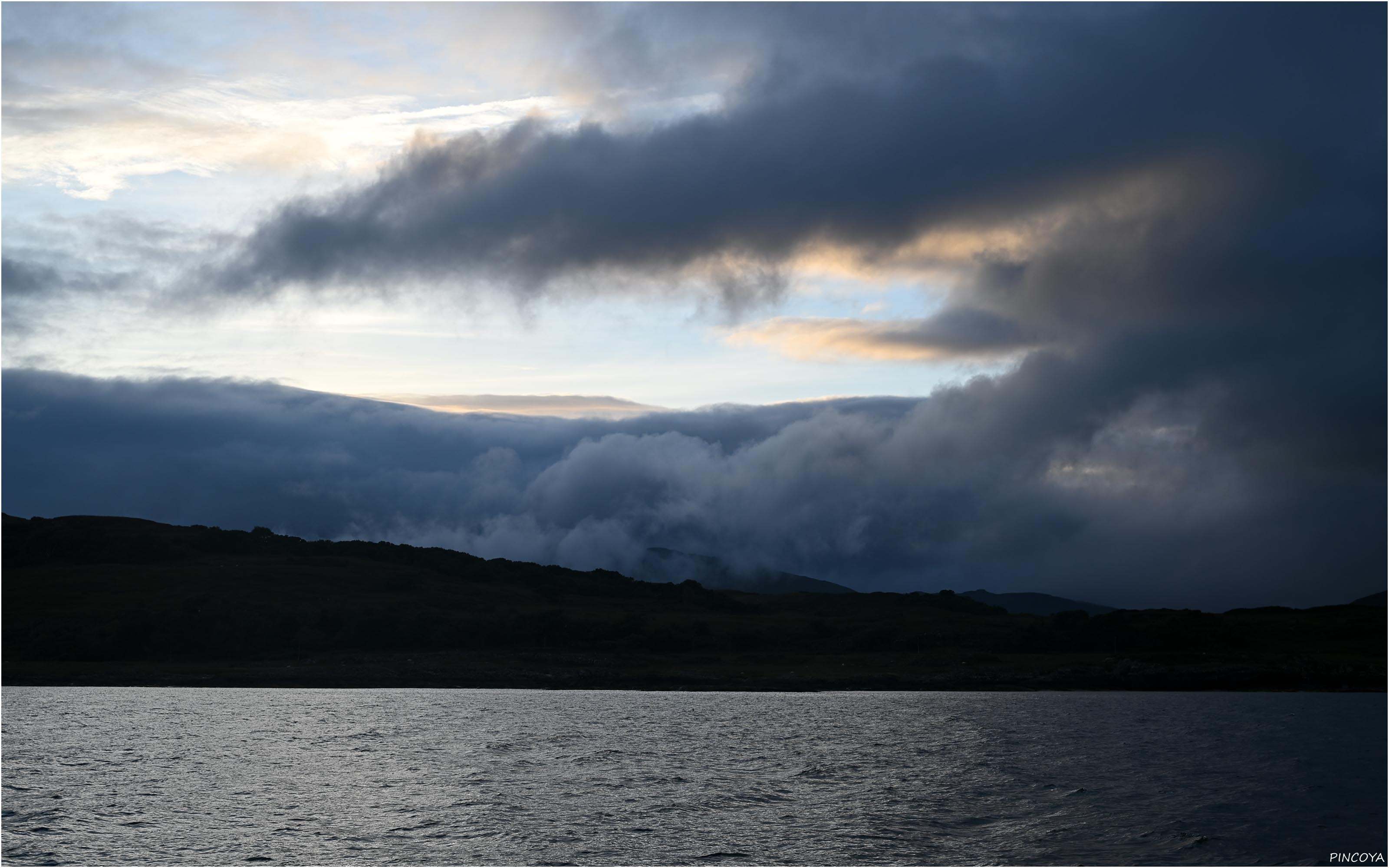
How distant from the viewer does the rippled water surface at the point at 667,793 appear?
201ft

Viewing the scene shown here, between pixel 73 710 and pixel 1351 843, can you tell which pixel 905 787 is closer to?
pixel 1351 843

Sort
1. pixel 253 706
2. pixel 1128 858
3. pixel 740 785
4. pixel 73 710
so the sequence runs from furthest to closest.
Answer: pixel 253 706 < pixel 73 710 < pixel 740 785 < pixel 1128 858

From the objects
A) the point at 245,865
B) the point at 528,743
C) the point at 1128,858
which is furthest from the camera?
the point at 528,743

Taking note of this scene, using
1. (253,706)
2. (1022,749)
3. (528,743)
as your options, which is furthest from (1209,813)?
(253,706)

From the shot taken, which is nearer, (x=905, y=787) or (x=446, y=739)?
(x=905, y=787)

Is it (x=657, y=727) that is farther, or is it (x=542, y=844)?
(x=657, y=727)

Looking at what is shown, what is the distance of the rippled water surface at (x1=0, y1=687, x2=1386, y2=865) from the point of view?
61.2 meters

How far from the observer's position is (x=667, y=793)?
267 feet

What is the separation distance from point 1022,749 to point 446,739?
62931mm

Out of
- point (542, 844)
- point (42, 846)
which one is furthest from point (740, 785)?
point (42, 846)

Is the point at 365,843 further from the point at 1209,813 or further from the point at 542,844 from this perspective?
the point at 1209,813

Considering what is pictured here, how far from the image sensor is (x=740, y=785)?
3428 inches

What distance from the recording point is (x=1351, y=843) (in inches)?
2606

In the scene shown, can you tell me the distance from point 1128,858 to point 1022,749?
63.0m
